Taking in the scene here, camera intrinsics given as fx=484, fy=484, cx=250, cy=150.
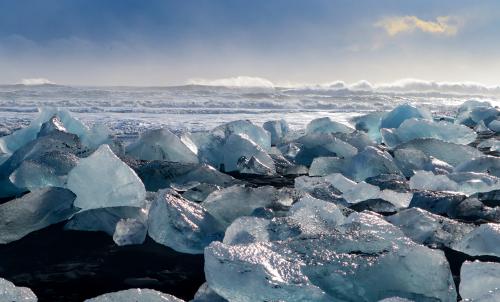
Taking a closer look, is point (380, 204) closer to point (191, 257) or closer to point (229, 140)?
point (191, 257)

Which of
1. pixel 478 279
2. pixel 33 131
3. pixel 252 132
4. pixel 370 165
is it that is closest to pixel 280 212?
pixel 478 279

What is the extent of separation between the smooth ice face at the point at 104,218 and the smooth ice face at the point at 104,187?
0.05 meters

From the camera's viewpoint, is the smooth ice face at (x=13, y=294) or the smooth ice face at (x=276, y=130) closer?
the smooth ice face at (x=13, y=294)

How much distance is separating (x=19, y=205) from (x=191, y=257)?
0.87 metres

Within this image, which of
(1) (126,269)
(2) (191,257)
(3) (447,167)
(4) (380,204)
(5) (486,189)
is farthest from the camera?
(3) (447,167)

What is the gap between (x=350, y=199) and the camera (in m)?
2.73

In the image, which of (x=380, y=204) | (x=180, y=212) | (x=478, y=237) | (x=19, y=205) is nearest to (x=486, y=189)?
(x=380, y=204)

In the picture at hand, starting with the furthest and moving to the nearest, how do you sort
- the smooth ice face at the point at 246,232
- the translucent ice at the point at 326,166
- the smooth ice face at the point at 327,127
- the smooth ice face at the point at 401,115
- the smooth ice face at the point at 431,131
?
the smooth ice face at the point at 401,115
the smooth ice face at the point at 327,127
the smooth ice face at the point at 431,131
the translucent ice at the point at 326,166
the smooth ice face at the point at 246,232

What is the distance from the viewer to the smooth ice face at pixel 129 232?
201 cm

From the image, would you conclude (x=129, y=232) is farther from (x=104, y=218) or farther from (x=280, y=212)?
(x=280, y=212)

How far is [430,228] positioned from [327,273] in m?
0.85

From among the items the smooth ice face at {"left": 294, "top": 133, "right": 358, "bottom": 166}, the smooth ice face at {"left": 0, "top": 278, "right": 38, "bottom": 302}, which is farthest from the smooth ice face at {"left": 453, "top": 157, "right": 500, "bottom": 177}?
the smooth ice face at {"left": 0, "top": 278, "right": 38, "bottom": 302}

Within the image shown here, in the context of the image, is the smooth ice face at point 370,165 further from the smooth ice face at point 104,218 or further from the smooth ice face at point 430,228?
the smooth ice face at point 104,218

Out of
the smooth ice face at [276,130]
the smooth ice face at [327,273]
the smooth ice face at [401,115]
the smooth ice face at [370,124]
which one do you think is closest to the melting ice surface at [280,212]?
the smooth ice face at [327,273]
